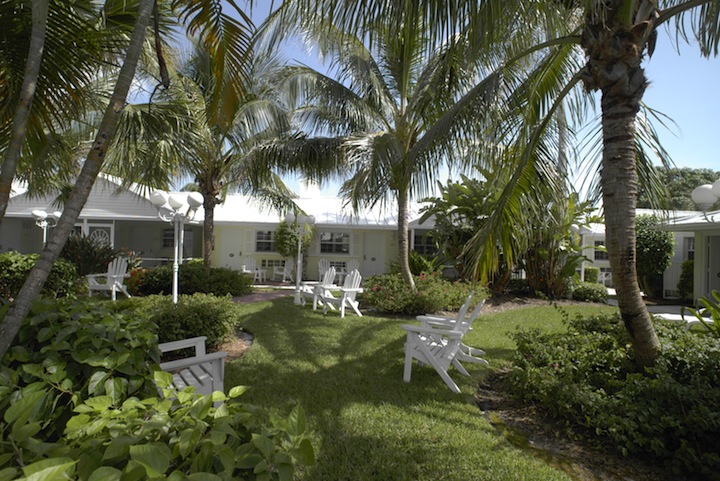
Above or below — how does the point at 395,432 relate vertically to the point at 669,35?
below

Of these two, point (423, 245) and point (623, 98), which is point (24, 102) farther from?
point (423, 245)

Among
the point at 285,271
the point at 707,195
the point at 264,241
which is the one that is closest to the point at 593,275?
the point at 707,195

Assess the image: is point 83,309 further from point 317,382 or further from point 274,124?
point 274,124

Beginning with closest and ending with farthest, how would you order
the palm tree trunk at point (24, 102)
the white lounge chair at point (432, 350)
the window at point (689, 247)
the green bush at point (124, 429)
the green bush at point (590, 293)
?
the green bush at point (124, 429), the palm tree trunk at point (24, 102), the white lounge chair at point (432, 350), the green bush at point (590, 293), the window at point (689, 247)

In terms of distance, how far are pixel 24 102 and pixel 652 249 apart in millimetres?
17007

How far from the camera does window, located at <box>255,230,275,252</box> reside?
19203 mm

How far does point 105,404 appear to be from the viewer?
159 cm

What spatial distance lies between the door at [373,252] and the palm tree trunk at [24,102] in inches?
670

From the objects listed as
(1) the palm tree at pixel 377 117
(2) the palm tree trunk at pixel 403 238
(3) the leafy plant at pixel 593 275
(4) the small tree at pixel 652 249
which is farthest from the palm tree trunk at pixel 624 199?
(3) the leafy plant at pixel 593 275

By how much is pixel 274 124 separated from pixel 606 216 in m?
9.89

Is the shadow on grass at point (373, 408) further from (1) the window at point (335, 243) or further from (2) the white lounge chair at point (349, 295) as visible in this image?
(1) the window at point (335, 243)

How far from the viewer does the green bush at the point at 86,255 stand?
1281 cm

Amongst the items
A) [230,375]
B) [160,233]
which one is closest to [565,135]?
[230,375]

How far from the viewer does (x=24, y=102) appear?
2.41 metres
